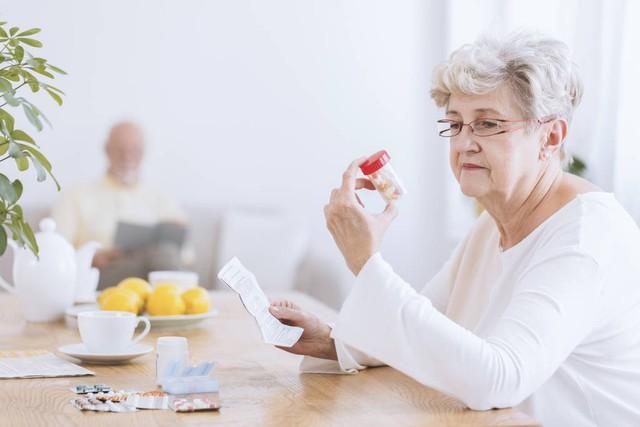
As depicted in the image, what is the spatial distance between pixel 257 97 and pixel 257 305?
3462 millimetres

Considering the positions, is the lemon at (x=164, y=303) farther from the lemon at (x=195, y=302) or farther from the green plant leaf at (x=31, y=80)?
the green plant leaf at (x=31, y=80)

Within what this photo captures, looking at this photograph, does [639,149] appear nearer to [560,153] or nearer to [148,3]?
[560,153]

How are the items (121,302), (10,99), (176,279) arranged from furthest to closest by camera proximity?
(176,279), (121,302), (10,99)

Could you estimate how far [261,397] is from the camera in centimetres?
150

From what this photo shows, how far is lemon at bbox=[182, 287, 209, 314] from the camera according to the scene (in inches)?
87.2

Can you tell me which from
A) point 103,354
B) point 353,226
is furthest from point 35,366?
point 353,226

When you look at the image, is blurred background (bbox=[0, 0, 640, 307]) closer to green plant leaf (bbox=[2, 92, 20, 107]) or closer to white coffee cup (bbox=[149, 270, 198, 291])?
white coffee cup (bbox=[149, 270, 198, 291])

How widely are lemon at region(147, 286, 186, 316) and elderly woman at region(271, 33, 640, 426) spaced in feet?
1.51

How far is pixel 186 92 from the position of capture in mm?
4945

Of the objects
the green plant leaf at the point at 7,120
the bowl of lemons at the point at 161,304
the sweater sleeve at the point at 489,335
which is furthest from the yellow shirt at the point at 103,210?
the sweater sleeve at the point at 489,335

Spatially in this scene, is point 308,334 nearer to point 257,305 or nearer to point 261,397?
point 257,305

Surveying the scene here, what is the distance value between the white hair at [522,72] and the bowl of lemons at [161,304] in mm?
830

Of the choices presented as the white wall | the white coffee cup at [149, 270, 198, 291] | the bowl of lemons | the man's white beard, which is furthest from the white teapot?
the white wall

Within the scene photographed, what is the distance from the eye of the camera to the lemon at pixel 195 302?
2.21 m
